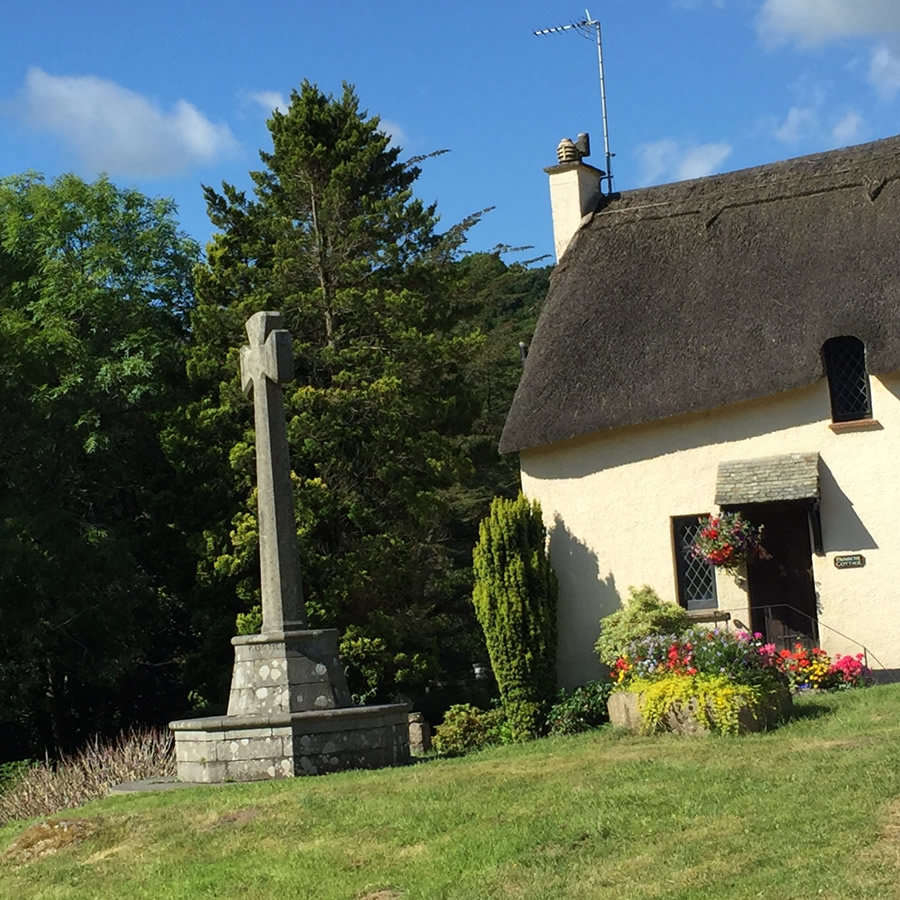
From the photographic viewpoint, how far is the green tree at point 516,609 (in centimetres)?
1736

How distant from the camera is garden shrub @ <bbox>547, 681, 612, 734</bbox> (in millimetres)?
16500

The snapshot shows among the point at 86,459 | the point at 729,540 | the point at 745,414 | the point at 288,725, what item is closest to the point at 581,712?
the point at 729,540

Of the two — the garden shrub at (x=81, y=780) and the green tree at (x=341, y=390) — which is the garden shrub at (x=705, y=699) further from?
the green tree at (x=341, y=390)

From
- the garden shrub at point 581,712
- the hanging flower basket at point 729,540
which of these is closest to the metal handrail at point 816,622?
the hanging flower basket at point 729,540

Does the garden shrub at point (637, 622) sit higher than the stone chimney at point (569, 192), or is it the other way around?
the stone chimney at point (569, 192)

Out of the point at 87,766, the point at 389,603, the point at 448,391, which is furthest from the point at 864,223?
the point at 87,766

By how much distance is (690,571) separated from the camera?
18266 mm

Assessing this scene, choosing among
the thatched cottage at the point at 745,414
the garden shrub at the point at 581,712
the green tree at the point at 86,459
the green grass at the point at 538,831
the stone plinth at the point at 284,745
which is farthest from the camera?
the green tree at the point at 86,459

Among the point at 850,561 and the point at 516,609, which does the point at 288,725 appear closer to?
the point at 516,609

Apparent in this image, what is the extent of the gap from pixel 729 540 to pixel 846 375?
2.69 meters

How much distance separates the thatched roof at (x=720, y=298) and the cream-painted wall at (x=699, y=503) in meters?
0.45

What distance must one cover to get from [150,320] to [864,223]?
12381 mm

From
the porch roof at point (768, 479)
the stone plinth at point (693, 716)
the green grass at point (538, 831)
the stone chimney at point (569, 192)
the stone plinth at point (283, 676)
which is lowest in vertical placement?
the green grass at point (538, 831)

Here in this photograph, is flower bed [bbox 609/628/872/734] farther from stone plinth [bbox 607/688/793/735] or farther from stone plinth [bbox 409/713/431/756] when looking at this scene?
stone plinth [bbox 409/713/431/756]
